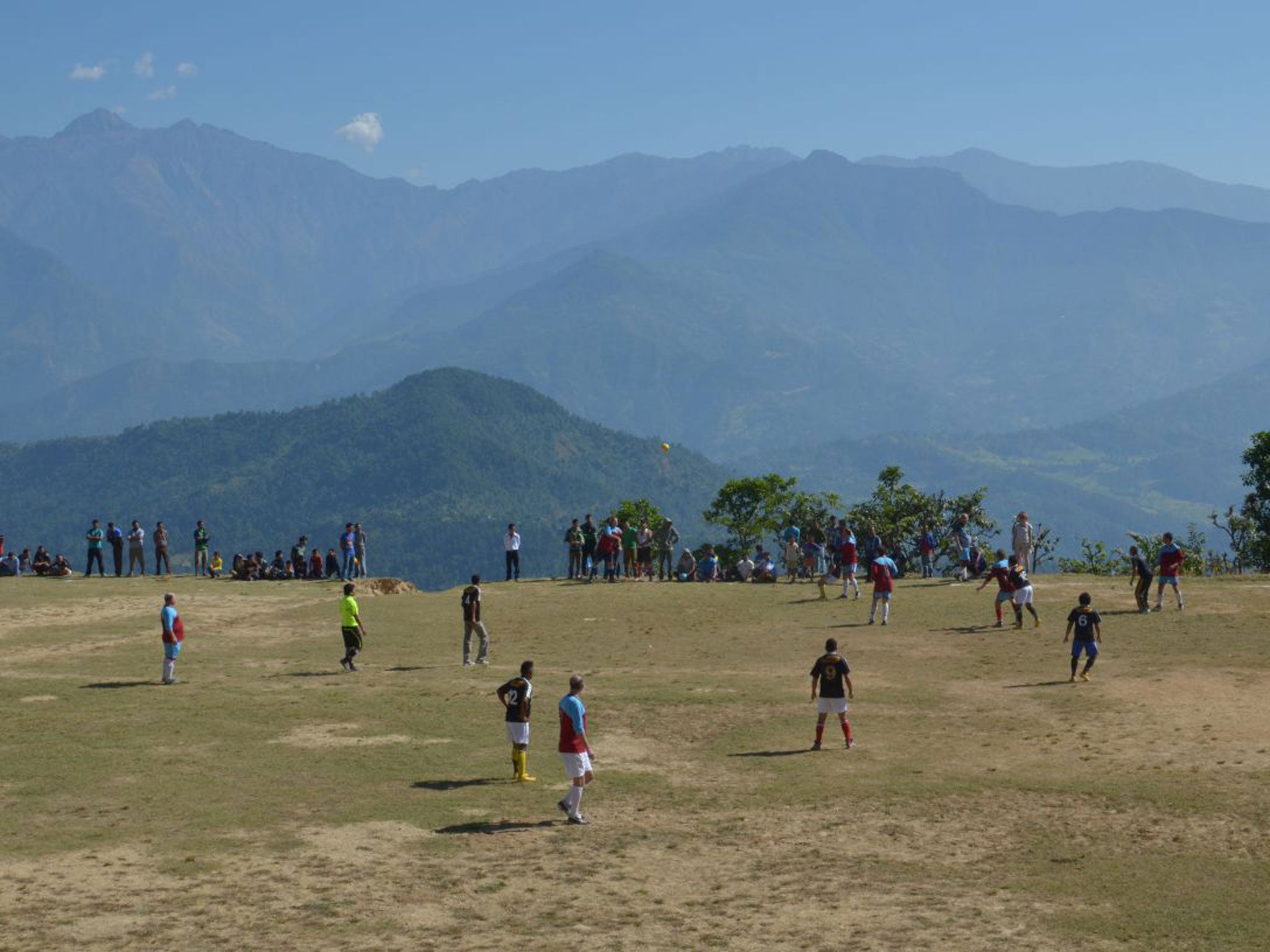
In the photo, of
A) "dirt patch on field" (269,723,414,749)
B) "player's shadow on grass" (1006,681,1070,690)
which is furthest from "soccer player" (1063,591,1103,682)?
"dirt patch on field" (269,723,414,749)

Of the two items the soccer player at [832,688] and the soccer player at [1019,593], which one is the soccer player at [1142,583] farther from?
the soccer player at [832,688]

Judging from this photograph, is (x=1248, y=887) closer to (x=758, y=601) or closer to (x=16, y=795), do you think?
(x=16, y=795)

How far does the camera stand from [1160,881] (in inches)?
778

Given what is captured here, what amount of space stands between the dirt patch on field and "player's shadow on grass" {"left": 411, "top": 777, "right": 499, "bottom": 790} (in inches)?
115

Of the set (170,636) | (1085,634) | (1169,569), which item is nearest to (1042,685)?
(1085,634)

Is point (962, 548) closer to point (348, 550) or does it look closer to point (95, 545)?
point (348, 550)

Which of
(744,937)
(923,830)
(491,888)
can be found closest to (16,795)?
(491,888)

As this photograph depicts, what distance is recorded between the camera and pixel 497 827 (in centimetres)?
2264

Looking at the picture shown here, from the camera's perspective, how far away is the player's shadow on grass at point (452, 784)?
81.5 ft

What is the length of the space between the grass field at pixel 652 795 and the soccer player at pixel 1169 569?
1.17m

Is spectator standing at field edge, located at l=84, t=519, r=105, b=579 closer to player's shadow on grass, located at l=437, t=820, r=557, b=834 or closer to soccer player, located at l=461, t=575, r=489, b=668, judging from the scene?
soccer player, located at l=461, t=575, r=489, b=668

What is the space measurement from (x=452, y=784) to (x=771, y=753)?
6231 mm

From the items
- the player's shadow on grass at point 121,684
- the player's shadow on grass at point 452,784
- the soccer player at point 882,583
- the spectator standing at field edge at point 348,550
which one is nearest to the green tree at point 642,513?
the spectator standing at field edge at point 348,550

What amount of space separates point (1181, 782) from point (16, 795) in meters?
19.5
